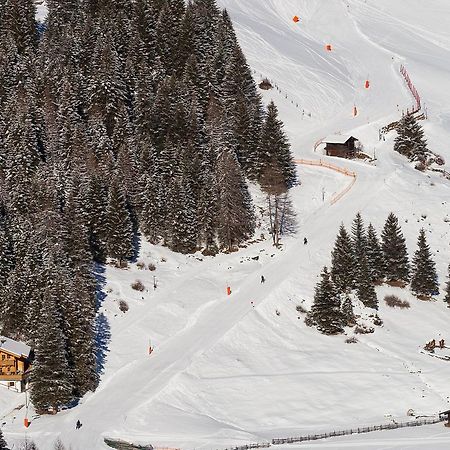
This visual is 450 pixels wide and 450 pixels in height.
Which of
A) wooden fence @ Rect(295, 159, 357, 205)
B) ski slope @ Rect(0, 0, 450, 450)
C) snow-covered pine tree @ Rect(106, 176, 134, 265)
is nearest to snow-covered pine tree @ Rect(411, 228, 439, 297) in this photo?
ski slope @ Rect(0, 0, 450, 450)

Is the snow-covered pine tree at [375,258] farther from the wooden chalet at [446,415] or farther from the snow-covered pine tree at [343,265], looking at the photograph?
the wooden chalet at [446,415]

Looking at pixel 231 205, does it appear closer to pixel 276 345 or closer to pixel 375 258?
pixel 375 258

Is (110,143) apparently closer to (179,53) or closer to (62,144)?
(62,144)

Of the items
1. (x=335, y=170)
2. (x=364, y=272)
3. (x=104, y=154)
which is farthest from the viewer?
(x=335, y=170)

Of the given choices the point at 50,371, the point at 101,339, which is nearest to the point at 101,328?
the point at 101,339

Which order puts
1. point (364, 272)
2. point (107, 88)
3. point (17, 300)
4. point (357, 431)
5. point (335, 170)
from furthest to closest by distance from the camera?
1. point (335, 170)
2. point (107, 88)
3. point (364, 272)
4. point (17, 300)
5. point (357, 431)

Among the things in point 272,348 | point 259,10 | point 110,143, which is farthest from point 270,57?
point 272,348
